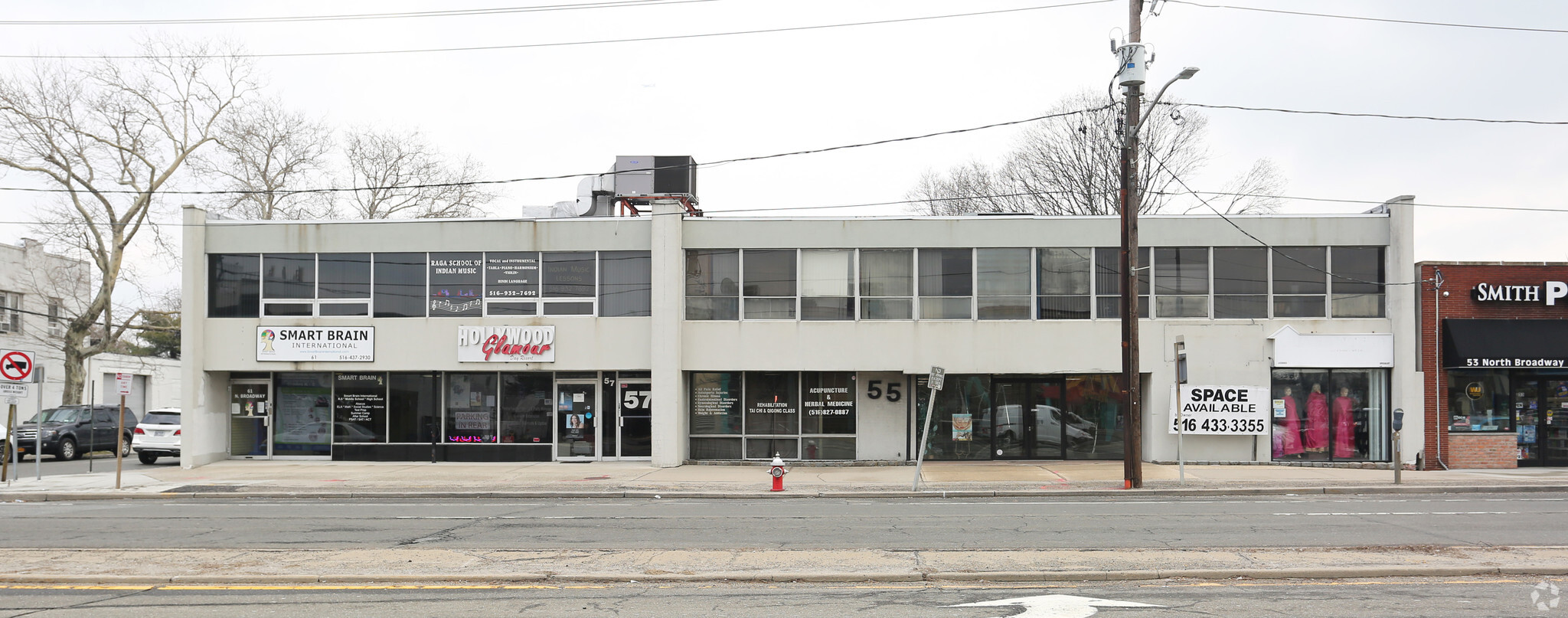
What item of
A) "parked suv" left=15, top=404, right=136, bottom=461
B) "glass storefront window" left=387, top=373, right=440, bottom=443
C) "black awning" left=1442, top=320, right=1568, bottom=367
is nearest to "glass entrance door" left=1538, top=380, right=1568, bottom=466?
"black awning" left=1442, top=320, right=1568, bottom=367

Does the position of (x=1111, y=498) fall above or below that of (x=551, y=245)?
below

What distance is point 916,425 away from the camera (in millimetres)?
23438

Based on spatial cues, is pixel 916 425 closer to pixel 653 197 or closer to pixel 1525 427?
pixel 653 197

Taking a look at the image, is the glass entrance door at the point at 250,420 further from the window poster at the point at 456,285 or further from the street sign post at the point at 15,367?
the window poster at the point at 456,285

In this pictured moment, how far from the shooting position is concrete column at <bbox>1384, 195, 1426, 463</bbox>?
72.1 ft

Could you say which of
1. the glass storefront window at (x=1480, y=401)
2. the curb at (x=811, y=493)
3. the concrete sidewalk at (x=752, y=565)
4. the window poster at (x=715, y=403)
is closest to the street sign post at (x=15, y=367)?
the curb at (x=811, y=493)

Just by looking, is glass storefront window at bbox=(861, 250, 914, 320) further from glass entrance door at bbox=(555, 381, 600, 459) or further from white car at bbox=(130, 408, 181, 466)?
white car at bbox=(130, 408, 181, 466)

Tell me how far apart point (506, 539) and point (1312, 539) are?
372 inches

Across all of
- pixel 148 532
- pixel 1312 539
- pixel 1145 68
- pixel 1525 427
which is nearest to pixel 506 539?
pixel 148 532

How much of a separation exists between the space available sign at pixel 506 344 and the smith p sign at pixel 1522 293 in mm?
19972

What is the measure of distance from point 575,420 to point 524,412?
1.21m

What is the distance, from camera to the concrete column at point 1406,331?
22.0m

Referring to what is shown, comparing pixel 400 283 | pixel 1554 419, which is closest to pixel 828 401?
pixel 400 283

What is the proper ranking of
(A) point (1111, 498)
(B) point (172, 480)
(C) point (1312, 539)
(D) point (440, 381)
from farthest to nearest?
(D) point (440, 381)
(B) point (172, 480)
(A) point (1111, 498)
(C) point (1312, 539)
